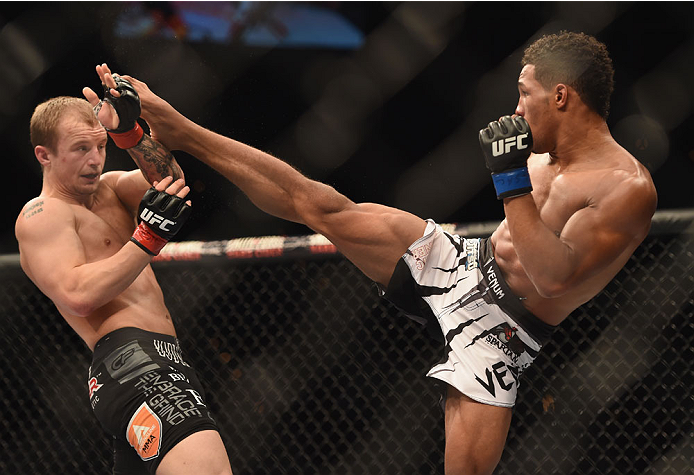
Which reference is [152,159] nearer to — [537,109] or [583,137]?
[537,109]

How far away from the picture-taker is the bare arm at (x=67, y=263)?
5.20ft

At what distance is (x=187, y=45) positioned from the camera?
3432 mm

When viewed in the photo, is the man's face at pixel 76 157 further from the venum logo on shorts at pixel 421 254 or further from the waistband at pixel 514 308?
the waistband at pixel 514 308

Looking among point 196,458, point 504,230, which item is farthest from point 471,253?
point 196,458

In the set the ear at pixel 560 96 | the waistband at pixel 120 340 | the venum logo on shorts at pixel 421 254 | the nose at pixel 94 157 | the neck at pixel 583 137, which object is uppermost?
the nose at pixel 94 157

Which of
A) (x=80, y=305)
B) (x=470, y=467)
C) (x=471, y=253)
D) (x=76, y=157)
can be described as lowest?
(x=470, y=467)

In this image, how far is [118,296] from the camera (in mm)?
1745

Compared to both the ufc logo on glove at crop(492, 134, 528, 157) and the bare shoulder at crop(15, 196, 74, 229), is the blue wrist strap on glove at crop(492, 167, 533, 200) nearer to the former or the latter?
the ufc logo on glove at crop(492, 134, 528, 157)

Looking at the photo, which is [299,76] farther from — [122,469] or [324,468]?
[122,469]

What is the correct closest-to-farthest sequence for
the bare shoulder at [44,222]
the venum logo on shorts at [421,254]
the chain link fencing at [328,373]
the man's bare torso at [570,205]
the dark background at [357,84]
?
the man's bare torso at [570,205] < the bare shoulder at [44,222] < the venum logo on shorts at [421,254] < the chain link fencing at [328,373] < the dark background at [357,84]

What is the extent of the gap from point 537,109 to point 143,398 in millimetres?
1181

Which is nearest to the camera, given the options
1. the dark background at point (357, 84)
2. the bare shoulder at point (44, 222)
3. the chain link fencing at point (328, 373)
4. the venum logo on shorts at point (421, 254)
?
the bare shoulder at point (44, 222)

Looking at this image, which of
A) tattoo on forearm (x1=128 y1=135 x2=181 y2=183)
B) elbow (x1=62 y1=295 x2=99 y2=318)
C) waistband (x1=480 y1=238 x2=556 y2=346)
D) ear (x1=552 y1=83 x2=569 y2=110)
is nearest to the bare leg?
elbow (x1=62 y1=295 x2=99 y2=318)

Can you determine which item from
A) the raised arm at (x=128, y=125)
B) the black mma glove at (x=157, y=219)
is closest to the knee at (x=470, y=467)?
the black mma glove at (x=157, y=219)
